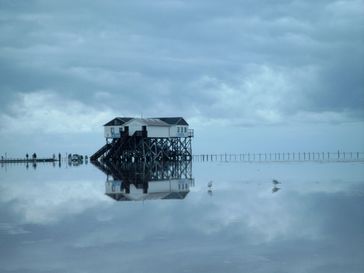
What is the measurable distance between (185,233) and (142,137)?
62832 millimetres

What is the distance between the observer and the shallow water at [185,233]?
15.2 m

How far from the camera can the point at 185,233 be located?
1980cm

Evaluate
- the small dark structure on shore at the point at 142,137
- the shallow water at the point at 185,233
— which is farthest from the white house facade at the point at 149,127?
the shallow water at the point at 185,233

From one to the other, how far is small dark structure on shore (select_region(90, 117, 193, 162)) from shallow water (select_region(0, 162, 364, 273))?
48.6 meters

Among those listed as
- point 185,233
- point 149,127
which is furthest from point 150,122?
point 185,233

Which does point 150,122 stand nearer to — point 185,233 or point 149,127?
point 149,127

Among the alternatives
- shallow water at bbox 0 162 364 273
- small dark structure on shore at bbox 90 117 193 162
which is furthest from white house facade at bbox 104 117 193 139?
shallow water at bbox 0 162 364 273

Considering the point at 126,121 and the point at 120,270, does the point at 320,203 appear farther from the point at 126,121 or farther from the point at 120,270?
the point at 126,121

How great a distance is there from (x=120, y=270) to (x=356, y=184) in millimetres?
28978

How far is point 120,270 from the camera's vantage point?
A: 14531 mm

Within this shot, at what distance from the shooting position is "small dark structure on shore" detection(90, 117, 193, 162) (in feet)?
270

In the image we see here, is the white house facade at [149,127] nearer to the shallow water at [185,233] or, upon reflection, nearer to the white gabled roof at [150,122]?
the white gabled roof at [150,122]

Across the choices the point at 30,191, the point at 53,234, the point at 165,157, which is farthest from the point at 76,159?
the point at 53,234

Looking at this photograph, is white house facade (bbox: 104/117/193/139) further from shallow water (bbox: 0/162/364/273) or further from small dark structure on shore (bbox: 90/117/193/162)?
shallow water (bbox: 0/162/364/273)
